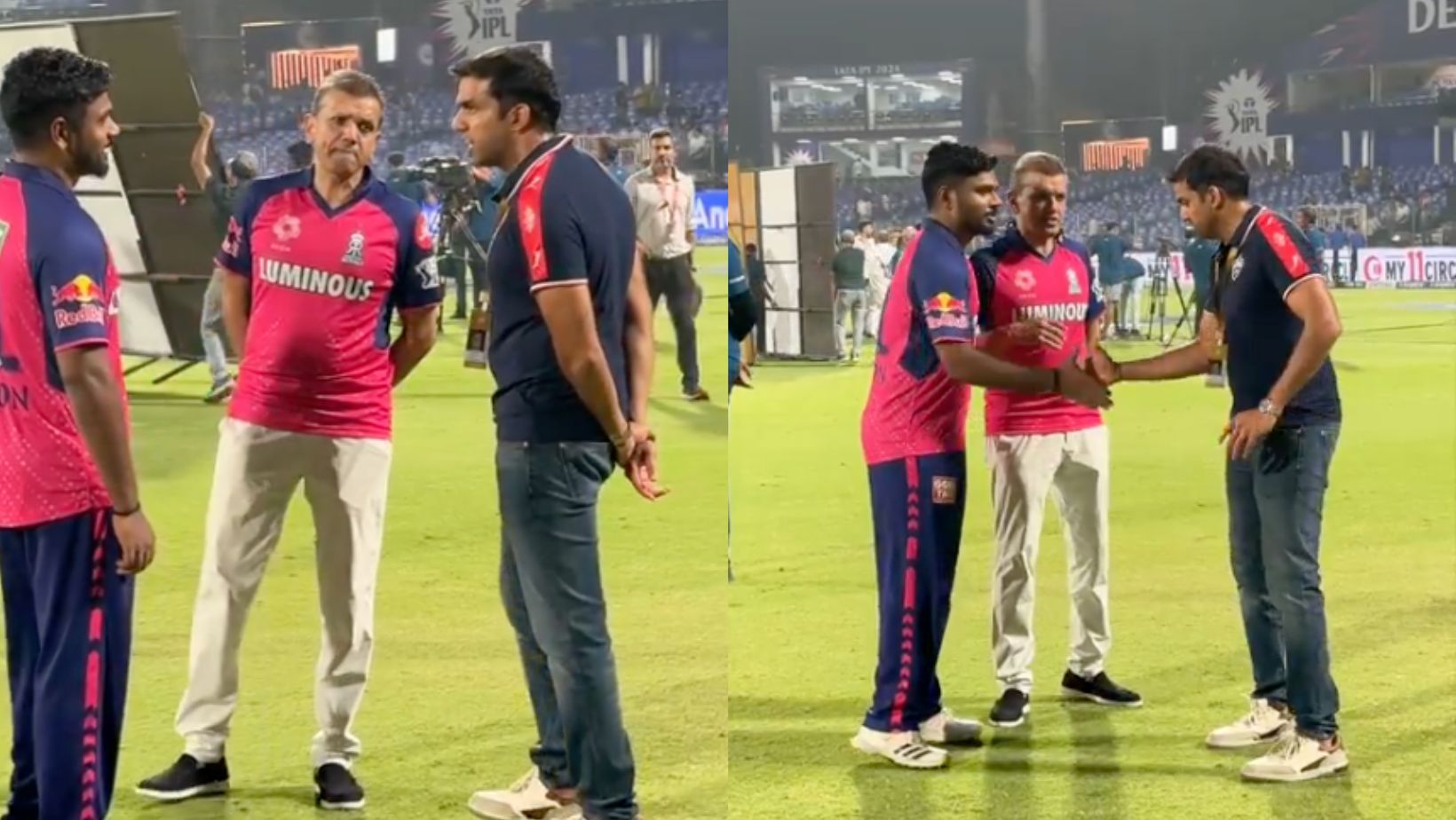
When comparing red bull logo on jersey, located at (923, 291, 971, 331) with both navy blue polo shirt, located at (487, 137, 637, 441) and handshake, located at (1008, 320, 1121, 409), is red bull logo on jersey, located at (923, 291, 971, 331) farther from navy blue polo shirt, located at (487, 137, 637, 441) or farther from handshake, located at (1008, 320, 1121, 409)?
navy blue polo shirt, located at (487, 137, 637, 441)

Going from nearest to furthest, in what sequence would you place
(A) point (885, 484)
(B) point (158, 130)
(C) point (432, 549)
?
(B) point (158, 130), (C) point (432, 549), (A) point (885, 484)

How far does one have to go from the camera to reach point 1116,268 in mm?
4363

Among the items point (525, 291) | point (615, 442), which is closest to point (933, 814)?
point (615, 442)

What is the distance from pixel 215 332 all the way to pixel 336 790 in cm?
80

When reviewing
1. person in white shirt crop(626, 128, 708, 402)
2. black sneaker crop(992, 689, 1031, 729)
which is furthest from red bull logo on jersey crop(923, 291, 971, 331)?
black sneaker crop(992, 689, 1031, 729)

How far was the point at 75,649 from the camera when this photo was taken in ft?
8.29

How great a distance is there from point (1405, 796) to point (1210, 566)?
5.37 ft

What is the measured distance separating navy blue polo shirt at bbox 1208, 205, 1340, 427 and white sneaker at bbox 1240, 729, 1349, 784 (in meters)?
0.63

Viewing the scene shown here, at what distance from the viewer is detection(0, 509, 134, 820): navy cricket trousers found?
99.6 inches

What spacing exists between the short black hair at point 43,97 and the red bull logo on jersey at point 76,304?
25 centimetres

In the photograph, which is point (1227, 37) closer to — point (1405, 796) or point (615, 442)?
point (1405, 796)

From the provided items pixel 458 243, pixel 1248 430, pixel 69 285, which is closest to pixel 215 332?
pixel 458 243

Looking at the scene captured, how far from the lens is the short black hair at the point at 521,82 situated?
267cm

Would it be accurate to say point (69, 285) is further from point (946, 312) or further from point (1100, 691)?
point (1100, 691)
